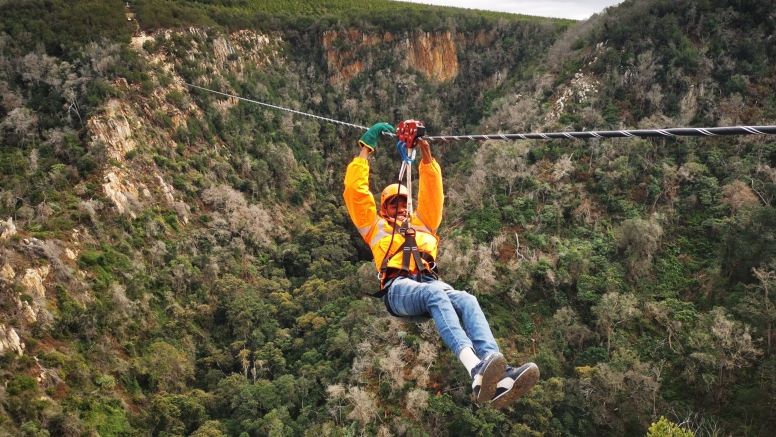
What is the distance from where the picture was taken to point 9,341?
62.9ft

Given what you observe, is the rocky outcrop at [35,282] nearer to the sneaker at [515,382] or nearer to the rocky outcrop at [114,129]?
the rocky outcrop at [114,129]

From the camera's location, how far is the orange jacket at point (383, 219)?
5137mm

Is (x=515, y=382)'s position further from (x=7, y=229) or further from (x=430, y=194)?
(x=7, y=229)

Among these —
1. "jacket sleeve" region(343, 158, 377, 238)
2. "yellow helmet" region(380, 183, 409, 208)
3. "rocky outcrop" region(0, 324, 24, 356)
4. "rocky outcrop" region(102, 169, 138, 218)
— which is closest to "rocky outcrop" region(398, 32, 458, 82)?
"rocky outcrop" region(102, 169, 138, 218)

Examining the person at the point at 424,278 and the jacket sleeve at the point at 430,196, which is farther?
the jacket sleeve at the point at 430,196

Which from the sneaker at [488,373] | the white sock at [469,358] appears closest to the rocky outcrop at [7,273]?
the white sock at [469,358]

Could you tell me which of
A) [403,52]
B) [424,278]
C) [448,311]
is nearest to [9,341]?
[424,278]

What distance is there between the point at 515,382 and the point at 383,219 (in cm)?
206

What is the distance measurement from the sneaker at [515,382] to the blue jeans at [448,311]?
216 millimetres

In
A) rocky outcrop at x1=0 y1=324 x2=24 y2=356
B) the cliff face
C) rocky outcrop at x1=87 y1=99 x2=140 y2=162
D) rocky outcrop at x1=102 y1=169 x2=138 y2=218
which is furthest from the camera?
the cliff face

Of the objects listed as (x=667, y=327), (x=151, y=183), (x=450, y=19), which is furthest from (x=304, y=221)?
(x=450, y=19)

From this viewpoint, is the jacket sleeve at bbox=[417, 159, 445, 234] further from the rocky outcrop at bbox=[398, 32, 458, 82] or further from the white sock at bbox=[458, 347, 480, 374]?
the rocky outcrop at bbox=[398, 32, 458, 82]

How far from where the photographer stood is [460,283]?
24.8 meters

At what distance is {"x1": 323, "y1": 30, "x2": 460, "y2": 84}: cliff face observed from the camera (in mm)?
51844
